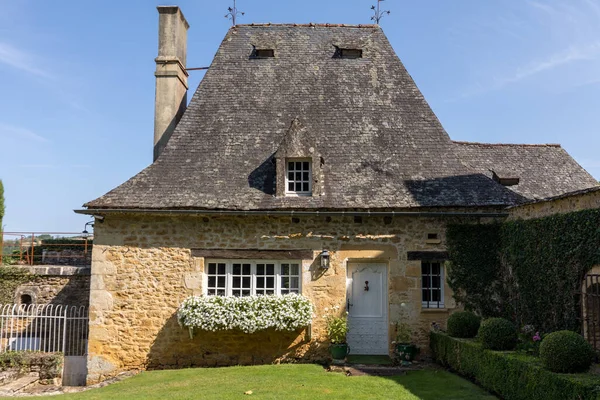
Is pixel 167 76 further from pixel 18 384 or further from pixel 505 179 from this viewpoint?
pixel 505 179

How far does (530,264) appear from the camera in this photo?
10711 mm

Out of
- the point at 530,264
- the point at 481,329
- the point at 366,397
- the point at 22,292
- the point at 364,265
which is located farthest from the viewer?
the point at 22,292

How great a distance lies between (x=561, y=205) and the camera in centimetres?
975

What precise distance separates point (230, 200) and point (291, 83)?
4.50m

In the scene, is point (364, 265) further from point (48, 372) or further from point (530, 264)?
point (48, 372)

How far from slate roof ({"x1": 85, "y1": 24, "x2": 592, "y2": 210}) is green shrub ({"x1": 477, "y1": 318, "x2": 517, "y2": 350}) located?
358 cm

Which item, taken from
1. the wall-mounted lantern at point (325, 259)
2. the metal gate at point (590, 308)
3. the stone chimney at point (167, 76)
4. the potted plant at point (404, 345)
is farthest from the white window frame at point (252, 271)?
the metal gate at point (590, 308)

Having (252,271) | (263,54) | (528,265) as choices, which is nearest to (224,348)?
(252,271)

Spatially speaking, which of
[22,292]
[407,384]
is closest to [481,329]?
[407,384]

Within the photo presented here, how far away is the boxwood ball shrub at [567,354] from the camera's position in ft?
23.4

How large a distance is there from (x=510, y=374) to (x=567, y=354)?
135 centimetres

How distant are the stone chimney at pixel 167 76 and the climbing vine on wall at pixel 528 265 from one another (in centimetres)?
841

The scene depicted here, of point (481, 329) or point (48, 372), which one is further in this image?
point (48, 372)

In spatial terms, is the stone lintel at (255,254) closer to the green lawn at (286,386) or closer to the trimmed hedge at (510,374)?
the green lawn at (286,386)
